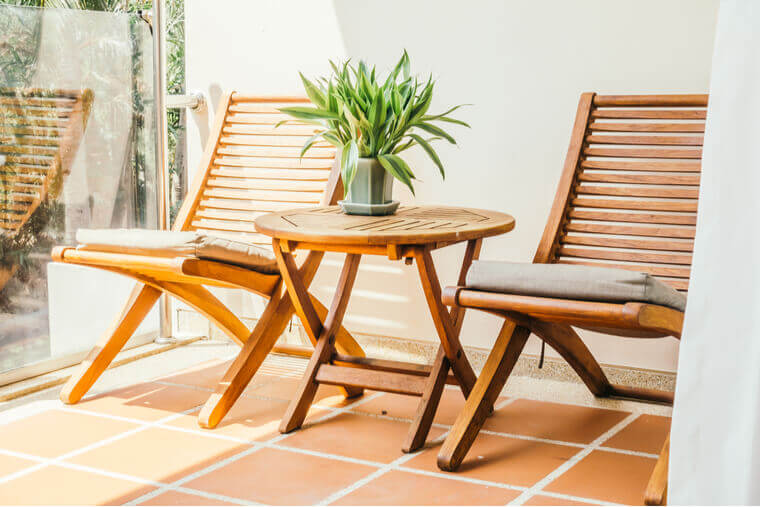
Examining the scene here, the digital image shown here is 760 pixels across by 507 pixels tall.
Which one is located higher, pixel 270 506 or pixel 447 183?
pixel 447 183

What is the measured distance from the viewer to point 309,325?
2.77m

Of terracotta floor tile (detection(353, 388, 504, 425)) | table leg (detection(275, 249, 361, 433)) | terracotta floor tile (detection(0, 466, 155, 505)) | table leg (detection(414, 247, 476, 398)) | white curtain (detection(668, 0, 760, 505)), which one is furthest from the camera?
terracotta floor tile (detection(353, 388, 504, 425))

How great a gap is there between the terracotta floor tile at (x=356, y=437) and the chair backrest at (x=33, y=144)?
1336 millimetres

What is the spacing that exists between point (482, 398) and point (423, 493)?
0.34 meters

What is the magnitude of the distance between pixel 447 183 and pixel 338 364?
3.04ft

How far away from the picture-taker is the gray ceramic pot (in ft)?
9.12

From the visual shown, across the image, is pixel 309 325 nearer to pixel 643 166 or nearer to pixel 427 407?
pixel 427 407

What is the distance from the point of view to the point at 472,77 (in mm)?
3309

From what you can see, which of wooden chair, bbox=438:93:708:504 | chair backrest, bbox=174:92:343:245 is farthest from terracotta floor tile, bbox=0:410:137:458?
wooden chair, bbox=438:93:708:504

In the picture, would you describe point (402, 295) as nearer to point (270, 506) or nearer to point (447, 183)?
point (447, 183)

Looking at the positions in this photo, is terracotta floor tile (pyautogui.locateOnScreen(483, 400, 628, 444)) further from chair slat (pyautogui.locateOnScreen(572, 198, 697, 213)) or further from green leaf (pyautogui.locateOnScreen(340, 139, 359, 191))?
green leaf (pyautogui.locateOnScreen(340, 139, 359, 191))

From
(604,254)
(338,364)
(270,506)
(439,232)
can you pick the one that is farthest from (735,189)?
(338,364)

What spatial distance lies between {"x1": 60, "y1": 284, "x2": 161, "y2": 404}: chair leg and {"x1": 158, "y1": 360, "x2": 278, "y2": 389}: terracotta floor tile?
0.30 m

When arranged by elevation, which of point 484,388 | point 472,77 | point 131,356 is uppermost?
point 472,77
